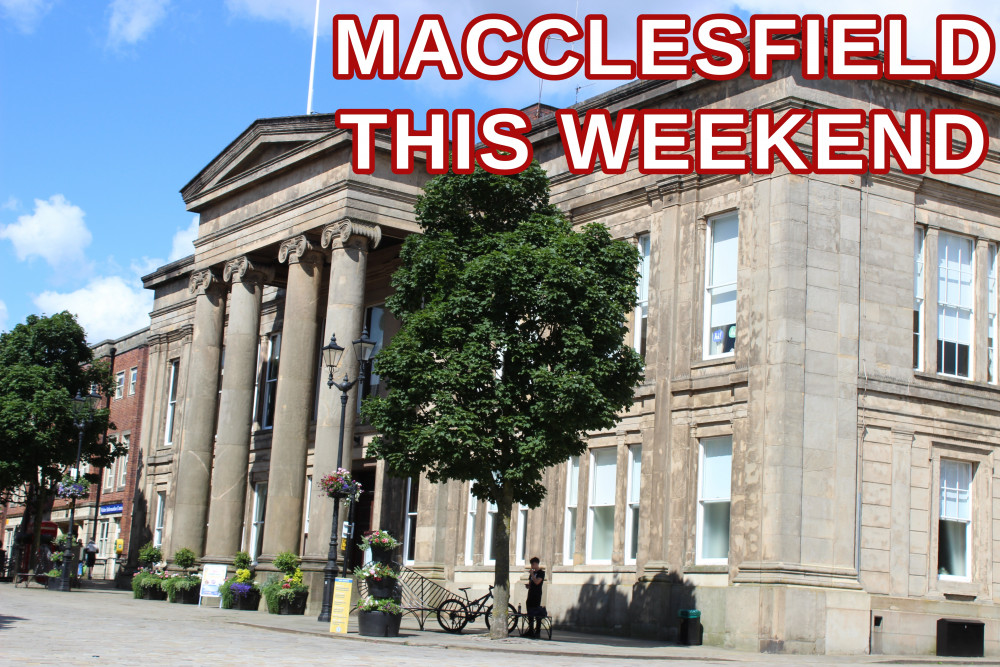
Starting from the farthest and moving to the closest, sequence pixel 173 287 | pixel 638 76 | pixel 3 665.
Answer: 1. pixel 173 287
2. pixel 638 76
3. pixel 3 665

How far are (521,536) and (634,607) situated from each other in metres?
5.08

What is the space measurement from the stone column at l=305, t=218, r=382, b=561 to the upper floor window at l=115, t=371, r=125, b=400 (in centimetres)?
3010

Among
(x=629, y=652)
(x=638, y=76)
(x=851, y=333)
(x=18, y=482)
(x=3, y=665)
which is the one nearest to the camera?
(x=3, y=665)

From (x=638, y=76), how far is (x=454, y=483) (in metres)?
12.1

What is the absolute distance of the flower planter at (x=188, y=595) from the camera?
3741 centimetres

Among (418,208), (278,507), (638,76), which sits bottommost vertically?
(278,507)

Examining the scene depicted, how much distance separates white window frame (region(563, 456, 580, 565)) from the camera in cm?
3105

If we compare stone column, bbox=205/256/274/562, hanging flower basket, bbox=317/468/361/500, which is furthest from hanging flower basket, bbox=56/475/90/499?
hanging flower basket, bbox=317/468/361/500

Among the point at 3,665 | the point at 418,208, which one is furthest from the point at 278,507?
the point at 3,665

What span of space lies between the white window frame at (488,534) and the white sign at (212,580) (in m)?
7.93

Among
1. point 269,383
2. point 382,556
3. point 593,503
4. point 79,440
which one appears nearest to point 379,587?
point 593,503

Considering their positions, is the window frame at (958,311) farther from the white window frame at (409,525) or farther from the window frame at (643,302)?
the white window frame at (409,525)

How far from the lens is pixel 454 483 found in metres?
34.3

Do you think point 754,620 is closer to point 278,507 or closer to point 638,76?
point 638,76
